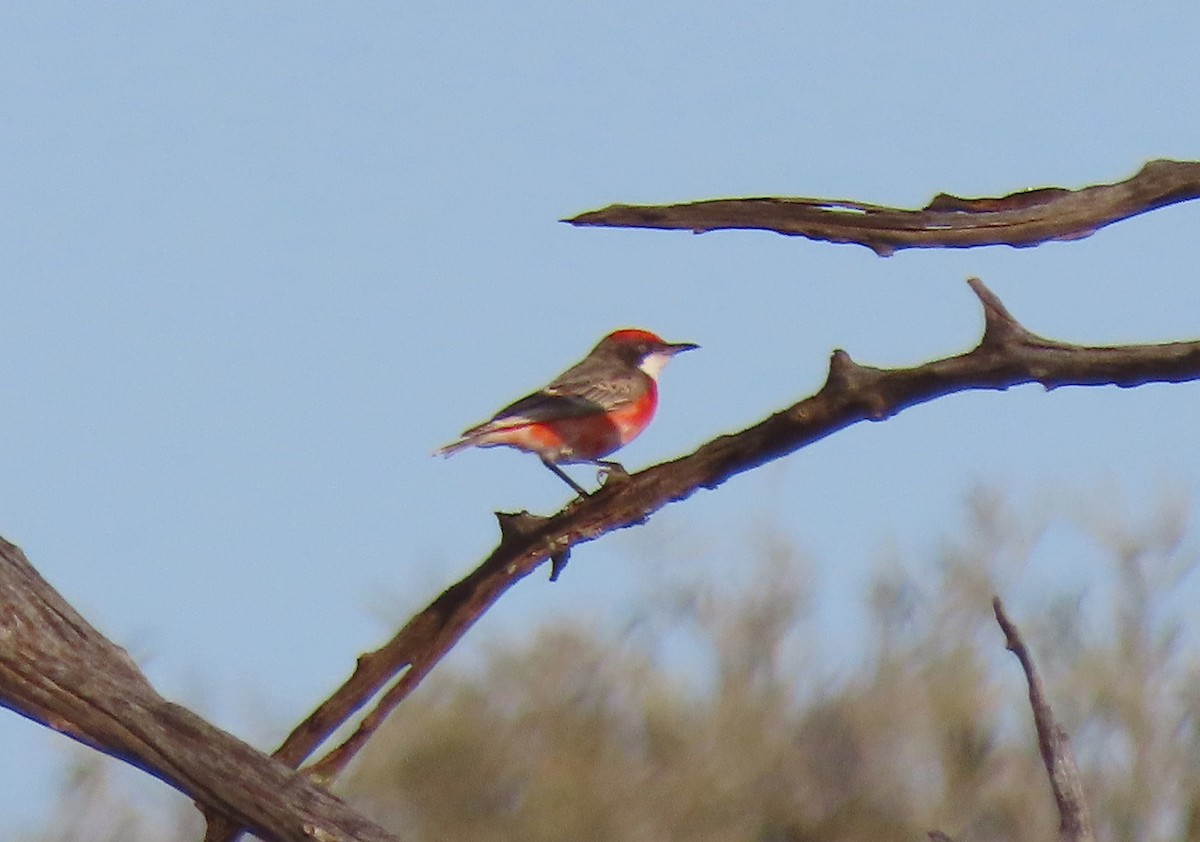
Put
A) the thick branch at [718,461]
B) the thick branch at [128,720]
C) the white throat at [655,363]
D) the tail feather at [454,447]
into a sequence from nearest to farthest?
1. the thick branch at [128,720]
2. the thick branch at [718,461]
3. the tail feather at [454,447]
4. the white throat at [655,363]

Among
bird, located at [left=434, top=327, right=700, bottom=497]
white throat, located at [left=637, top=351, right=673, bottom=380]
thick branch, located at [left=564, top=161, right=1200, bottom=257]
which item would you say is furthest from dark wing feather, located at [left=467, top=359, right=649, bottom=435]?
thick branch, located at [left=564, top=161, right=1200, bottom=257]

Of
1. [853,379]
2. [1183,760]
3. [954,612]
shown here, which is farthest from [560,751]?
[853,379]

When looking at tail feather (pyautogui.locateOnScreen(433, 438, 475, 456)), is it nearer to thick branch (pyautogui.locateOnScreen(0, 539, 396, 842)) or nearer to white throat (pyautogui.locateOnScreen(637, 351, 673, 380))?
white throat (pyautogui.locateOnScreen(637, 351, 673, 380))

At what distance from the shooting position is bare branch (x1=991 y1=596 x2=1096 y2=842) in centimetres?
324

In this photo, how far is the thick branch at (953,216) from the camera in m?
3.60

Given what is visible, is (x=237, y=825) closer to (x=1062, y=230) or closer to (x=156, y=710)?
(x=156, y=710)

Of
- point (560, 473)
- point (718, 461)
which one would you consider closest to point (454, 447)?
point (560, 473)

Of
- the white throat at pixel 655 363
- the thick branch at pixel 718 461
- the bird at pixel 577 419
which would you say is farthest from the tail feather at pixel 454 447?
the thick branch at pixel 718 461

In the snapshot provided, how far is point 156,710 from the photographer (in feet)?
11.0

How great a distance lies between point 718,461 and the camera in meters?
3.87

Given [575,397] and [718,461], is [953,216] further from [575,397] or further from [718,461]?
[575,397]

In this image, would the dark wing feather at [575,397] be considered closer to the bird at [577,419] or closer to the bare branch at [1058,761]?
the bird at [577,419]

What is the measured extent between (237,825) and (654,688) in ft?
38.7

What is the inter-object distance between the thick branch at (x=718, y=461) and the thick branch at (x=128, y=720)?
0.46 m
